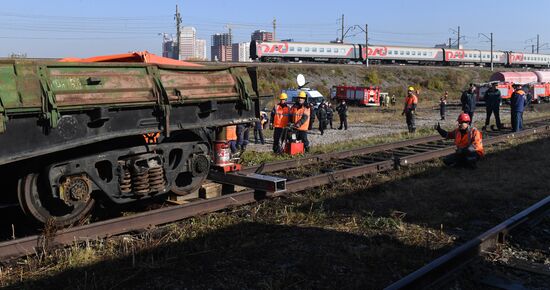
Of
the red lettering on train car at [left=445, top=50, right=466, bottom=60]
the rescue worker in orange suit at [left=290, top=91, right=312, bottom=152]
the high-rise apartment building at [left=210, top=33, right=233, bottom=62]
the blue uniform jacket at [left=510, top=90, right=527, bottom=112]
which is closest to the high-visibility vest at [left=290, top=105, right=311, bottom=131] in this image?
the rescue worker in orange suit at [left=290, top=91, right=312, bottom=152]

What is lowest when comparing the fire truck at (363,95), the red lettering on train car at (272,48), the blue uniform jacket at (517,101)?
the blue uniform jacket at (517,101)

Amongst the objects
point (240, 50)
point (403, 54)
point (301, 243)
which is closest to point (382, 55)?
point (403, 54)

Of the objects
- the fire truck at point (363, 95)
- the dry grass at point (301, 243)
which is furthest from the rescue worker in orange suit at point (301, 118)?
the fire truck at point (363, 95)

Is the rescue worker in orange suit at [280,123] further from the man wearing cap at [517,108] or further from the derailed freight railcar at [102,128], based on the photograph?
the man wearing cap at [517,108]

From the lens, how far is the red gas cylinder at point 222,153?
7.29 m

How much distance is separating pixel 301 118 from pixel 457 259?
8.08 meters

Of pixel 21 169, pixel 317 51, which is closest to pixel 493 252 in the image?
pixel 21 169

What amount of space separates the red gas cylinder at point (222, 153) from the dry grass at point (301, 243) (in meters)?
0.92

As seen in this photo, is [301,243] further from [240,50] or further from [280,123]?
[240,50]

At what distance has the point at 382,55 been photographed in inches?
2527

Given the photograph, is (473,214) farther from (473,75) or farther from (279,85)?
(473,75)

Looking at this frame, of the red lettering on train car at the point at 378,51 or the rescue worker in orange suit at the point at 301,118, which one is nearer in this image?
the rescue worker in orange suit at the point at 301,118

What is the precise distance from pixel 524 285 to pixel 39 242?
4.39 m

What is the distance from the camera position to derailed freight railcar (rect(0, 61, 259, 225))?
4.68m
